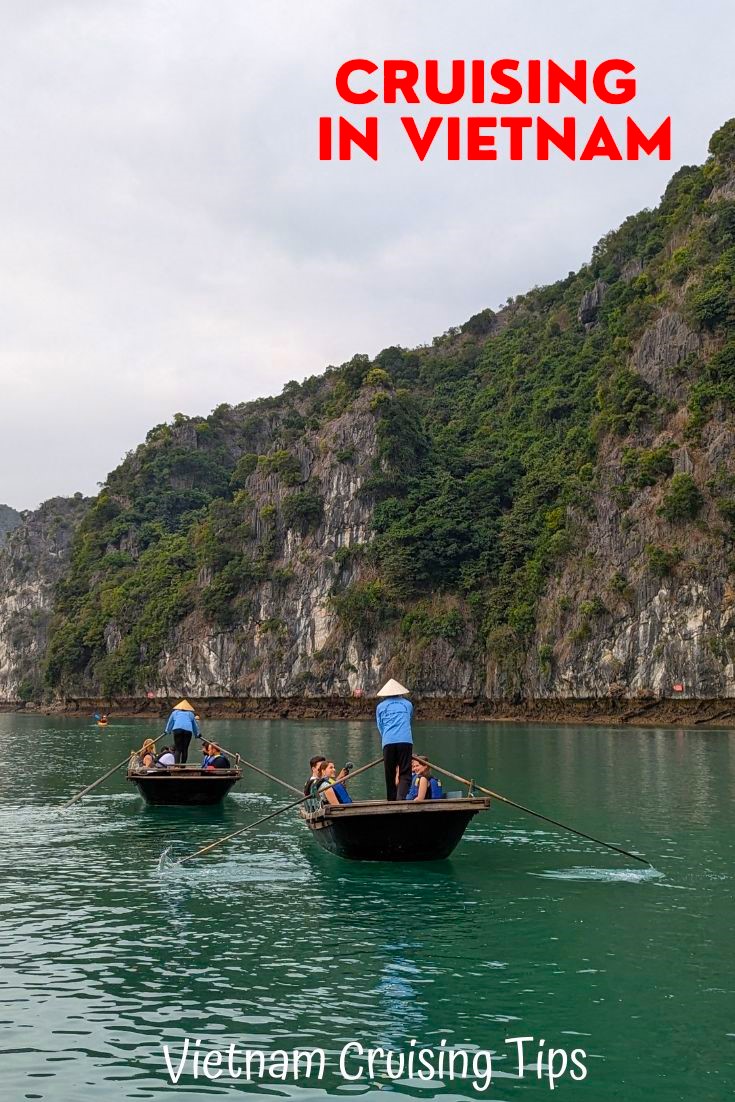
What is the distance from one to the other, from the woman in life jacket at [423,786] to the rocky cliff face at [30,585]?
417 ft

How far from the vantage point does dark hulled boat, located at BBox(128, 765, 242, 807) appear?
78.3ft

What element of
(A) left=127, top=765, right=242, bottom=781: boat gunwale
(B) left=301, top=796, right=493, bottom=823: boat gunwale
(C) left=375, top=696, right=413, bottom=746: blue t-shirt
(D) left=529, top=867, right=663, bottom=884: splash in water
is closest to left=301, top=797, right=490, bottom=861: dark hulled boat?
(B) left=301, top=796, right=493, bottom=823: boat gunwale

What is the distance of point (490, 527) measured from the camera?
90.8 metres

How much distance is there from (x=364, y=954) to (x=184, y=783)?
1376 cm

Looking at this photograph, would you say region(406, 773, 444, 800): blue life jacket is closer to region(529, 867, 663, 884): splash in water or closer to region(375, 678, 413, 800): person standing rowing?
region(375, 678, 413, 800): person standing rowing

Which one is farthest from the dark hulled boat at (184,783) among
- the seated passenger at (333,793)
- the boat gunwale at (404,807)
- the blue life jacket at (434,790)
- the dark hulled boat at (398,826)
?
the blue life jacket at (434,790)

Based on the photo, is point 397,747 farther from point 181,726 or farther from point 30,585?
point 30,585

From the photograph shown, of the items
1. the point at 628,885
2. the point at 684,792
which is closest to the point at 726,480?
the point at 684,792

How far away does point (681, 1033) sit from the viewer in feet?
27.9

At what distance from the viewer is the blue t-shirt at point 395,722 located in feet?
54.4

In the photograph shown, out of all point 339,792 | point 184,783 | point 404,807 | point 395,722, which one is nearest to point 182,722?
point 184,783

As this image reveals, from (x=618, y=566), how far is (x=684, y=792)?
4890cm

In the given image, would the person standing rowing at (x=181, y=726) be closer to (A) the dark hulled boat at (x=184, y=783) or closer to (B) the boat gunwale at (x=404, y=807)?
(A) the dark hulled boat at (x=184, y=783)

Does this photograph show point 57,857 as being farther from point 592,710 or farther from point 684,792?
point 592,710
